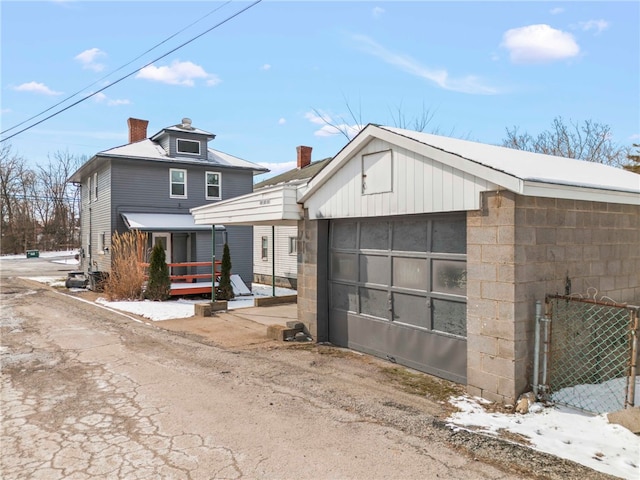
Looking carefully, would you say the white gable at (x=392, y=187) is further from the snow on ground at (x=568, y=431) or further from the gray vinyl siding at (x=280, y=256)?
the gray vinyl siding at (x=280, y=256)

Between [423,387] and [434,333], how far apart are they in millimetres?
832

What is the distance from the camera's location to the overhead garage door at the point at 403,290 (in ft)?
20.2

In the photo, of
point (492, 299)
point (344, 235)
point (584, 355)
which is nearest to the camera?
point (492, 299)

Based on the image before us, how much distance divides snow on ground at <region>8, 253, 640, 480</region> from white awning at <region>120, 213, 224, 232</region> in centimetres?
1489

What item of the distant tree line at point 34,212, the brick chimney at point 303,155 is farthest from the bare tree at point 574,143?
the distant tree line at point 34,212

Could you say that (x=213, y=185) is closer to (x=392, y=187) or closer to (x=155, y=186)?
(x=155, y=186)

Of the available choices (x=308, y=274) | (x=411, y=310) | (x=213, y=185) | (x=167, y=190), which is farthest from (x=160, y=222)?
(x=411, y=310)

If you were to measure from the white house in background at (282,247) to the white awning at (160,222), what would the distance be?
341cm

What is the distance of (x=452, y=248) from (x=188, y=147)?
55.3 ft

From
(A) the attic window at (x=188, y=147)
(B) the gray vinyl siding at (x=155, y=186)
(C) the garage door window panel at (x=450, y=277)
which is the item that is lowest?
(C) the garage door window panel at (x=450, y=277)

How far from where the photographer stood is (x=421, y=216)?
21.6ft

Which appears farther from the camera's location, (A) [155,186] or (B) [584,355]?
(A) [155,186]

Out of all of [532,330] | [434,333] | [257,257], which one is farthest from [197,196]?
[532,330]

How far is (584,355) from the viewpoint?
19.2ft
